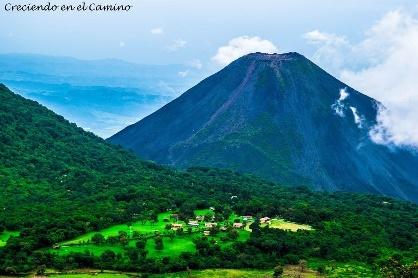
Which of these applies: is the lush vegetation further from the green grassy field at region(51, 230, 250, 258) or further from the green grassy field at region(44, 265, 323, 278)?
the green grassy field at region(44, 265, 323, 278)

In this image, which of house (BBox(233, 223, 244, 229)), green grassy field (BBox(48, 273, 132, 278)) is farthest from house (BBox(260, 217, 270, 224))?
green grassy field (BBox(48, 273, 132, 278))

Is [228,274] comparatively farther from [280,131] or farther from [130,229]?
[280,131]

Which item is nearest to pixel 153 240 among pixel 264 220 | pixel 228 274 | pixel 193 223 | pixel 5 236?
pixel 193 223

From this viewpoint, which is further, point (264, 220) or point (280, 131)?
point (280, 131)

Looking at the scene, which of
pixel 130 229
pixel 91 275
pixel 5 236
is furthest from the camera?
pixel 130 229

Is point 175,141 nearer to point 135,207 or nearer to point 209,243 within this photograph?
point 135,207

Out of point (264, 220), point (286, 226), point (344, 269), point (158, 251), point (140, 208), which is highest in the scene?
point (140, 208)

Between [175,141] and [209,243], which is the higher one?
[175,141]

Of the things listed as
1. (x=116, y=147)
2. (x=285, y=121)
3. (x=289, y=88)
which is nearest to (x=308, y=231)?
(x=116, y=147)
